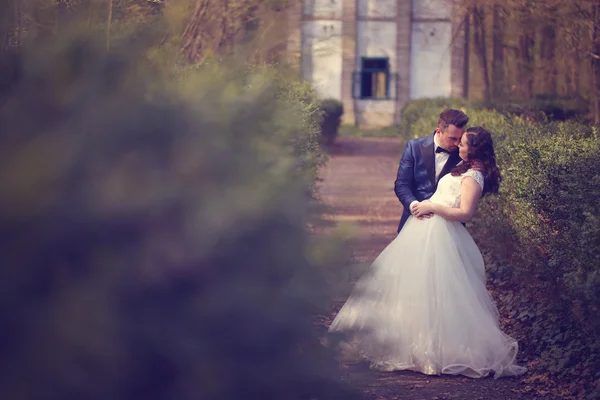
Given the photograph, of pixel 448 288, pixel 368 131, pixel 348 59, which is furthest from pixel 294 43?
pixel 348 59

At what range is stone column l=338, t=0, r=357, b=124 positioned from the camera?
3503 centimetres

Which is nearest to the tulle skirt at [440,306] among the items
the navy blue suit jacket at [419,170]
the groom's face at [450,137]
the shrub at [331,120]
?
the navy blue suit jacket at [419,170]

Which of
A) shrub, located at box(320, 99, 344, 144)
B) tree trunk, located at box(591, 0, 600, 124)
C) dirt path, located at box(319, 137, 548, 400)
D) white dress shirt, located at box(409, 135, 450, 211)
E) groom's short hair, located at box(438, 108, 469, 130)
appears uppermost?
tree trunk, located at box(591, 0, 600, 124)

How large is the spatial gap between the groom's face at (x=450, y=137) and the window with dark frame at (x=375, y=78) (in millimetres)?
29509

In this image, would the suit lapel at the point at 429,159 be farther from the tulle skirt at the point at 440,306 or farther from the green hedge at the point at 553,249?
the green hedge at the point at 553,249

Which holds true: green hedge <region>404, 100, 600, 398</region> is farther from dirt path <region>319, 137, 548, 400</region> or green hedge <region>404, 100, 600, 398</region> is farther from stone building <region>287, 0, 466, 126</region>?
stone building <region>287, 0, 466, 126</region>

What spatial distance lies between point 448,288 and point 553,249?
74 centimetres

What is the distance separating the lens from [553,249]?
5820 millimetres

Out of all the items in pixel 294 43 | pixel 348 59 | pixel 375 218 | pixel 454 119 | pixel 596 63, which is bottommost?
pixel 375 218

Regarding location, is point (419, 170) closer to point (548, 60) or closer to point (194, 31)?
point (194, 31)

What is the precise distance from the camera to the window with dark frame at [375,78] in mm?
35656

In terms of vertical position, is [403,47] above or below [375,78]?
above

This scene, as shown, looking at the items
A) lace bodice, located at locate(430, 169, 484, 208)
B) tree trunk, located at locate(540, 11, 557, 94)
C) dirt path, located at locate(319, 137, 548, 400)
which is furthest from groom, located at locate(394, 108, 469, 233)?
tree trunk, located at locate(540, 11, 557, 94)

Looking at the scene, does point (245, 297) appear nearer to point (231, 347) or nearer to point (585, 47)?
point (231, 347)
